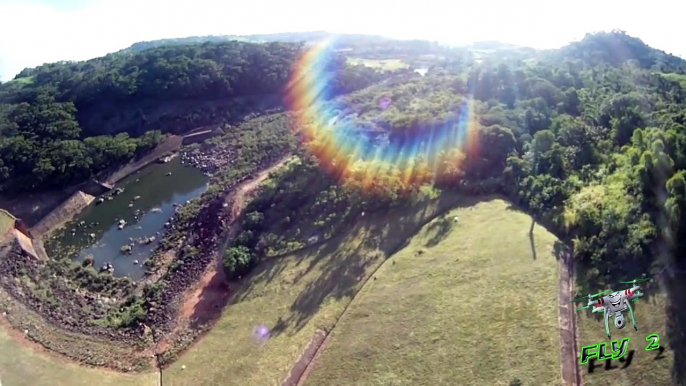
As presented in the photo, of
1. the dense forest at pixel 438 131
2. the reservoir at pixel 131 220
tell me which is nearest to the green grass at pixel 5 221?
the reservoir at pixel 131 220

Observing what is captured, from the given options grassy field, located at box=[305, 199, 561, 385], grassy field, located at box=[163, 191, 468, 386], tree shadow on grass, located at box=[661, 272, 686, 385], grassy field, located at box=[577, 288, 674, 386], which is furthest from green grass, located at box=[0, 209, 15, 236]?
tree shadow on grass, located at box=[661, 272, 686, 385]

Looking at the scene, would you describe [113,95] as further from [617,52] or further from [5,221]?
[617,52]

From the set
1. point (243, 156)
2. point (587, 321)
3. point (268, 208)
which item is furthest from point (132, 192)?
point (587, 321)

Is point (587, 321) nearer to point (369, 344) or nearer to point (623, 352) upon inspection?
point (623, 352)

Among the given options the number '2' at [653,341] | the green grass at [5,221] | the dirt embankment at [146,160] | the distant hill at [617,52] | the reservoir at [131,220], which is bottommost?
the reservoir at [131,220]

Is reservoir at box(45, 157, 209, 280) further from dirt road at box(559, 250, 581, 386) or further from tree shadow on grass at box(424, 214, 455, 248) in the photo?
dirt road at box(559, 250, 581, 386)
